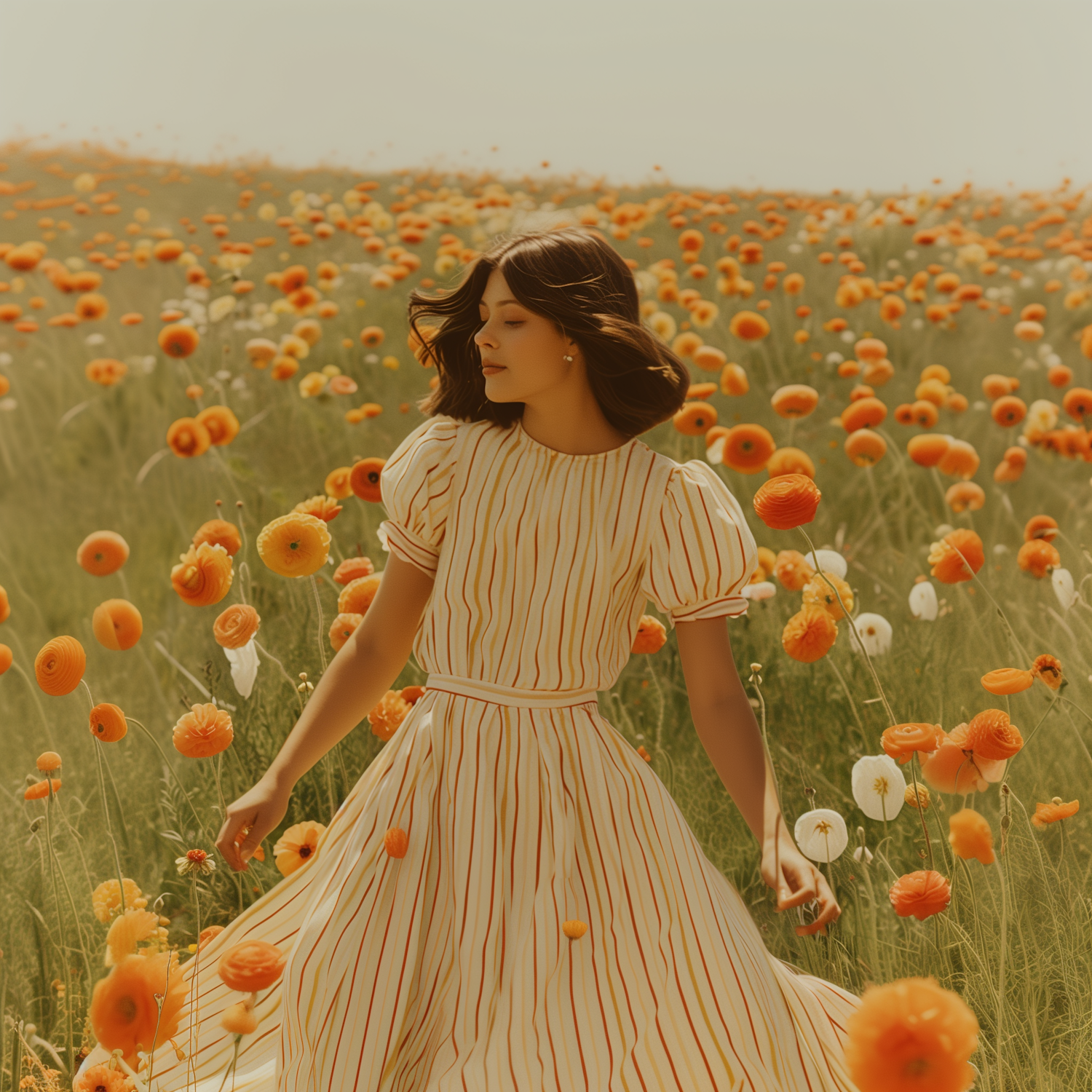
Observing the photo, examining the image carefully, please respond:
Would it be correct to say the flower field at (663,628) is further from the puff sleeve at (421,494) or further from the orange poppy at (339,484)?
the puff sleeve at (421,494)

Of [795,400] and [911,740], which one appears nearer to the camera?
[911,740]

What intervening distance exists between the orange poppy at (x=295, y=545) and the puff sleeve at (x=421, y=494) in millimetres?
218

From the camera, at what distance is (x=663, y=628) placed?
5.87ft

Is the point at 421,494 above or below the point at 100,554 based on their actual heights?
above

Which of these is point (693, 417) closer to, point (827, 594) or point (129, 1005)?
point (827, 594)

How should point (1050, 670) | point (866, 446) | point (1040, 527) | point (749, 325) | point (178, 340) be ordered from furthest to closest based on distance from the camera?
point (749, 325) → point (178, 340) → point (866, 446) → point (1040, 527) → point (1050, 670)

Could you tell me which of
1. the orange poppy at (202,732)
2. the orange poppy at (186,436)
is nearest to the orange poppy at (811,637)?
the orange poppy at (202,732)

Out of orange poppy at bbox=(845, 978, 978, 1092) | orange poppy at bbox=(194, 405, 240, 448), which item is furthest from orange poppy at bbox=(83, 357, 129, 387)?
orange poppy at bbox=(845, 978, 978, 1092)

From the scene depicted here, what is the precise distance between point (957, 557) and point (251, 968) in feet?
4.59

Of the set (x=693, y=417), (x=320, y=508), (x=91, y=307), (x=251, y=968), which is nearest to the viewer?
(x=251, y=968)

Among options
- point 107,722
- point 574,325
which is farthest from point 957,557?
point 107,722

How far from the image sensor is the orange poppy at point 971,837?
1244mm

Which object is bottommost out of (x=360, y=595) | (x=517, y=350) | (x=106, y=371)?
(x=106, y=371)

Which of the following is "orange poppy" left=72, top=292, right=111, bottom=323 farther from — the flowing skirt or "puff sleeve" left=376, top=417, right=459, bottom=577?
the flowing skirt
